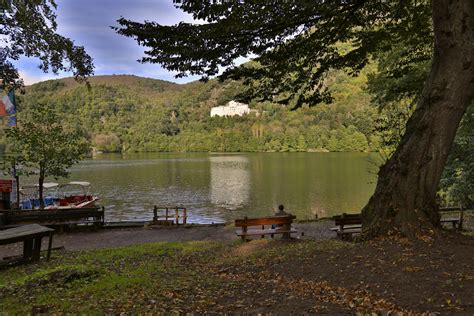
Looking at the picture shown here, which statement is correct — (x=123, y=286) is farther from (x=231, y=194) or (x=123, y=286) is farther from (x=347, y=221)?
(x=231, y=194)

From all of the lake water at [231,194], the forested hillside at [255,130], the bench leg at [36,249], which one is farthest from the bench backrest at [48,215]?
the forested hillside at [255,130]

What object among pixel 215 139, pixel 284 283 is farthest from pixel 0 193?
pixel 215 139

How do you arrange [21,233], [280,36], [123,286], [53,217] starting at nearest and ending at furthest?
[123,286], [21,233], [280,36], [53,217]

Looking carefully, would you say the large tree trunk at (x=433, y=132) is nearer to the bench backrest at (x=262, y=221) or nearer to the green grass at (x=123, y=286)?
the green grass at (x=123, y=286)

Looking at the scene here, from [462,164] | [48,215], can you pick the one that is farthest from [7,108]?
[462,164]

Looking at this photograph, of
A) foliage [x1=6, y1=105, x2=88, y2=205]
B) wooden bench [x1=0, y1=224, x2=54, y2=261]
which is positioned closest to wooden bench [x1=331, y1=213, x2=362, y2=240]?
wooden bench [x1=0, y1=224, x2=54, y2=261]

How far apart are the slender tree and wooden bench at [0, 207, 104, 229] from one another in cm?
1248

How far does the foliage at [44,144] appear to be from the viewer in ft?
68.9

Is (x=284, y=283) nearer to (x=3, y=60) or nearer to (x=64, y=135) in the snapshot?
(x=3, y=60)

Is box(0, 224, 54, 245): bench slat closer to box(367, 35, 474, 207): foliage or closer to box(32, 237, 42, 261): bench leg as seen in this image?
box(32, 237, 42, 261): bench leg

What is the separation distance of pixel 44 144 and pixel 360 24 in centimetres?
1867

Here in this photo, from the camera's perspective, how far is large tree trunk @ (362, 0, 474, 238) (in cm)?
640

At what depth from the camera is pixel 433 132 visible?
6.64 metres

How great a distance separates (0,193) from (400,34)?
20.0m
